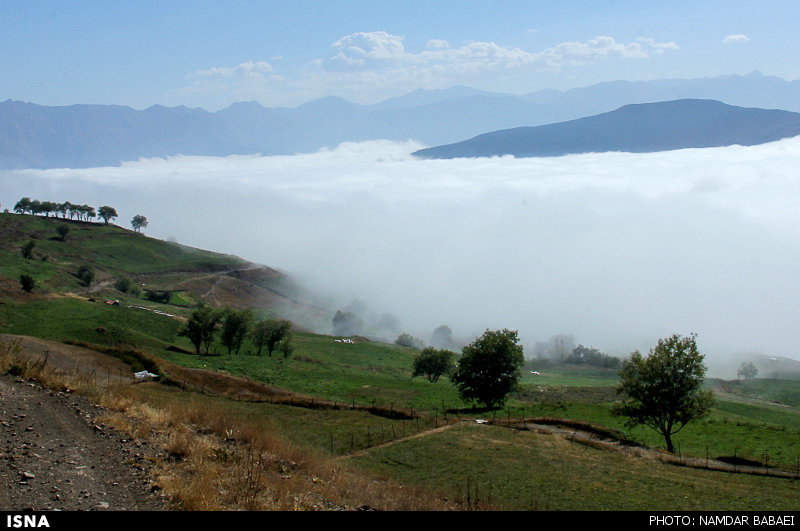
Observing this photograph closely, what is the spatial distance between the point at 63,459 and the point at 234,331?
214 ft

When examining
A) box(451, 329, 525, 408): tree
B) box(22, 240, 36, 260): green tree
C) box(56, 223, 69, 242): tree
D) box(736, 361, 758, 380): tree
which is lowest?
box(736, 361, 758, 380): tree

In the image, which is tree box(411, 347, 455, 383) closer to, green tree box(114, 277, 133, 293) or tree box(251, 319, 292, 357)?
tree box(251, 319, 292, 357)

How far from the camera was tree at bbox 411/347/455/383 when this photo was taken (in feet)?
240

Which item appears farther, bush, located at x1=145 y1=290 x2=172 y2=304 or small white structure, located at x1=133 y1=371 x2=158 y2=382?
bush, located at x1=145 y1=290 x2=172 y2=304

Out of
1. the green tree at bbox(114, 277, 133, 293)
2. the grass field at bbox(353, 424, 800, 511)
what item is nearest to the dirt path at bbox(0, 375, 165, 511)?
the grass field at bbox(353, 424, 800, 511)

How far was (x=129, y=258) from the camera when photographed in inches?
6383

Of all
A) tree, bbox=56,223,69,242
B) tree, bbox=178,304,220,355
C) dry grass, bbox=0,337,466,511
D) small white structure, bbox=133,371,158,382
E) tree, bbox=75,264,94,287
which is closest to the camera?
dry grass, bbox=0,337,466,511

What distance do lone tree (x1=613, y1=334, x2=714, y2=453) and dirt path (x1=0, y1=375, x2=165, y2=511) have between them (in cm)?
3142

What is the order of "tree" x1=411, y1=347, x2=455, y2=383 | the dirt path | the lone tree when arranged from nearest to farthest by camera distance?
the dirt path, the lone tree, "tree" x1=411, y1=347, x2=455, y2=383

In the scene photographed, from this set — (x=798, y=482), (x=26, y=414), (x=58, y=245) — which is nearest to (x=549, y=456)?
(x=798, y=482)

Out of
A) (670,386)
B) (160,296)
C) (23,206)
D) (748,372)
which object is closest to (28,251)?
(160,296)

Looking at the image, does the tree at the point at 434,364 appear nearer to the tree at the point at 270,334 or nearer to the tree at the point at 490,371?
the tree at the point at 270,334

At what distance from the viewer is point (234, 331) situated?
7575cm

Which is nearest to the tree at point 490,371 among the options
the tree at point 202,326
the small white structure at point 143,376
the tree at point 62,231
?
the small white structure at point 143,376
